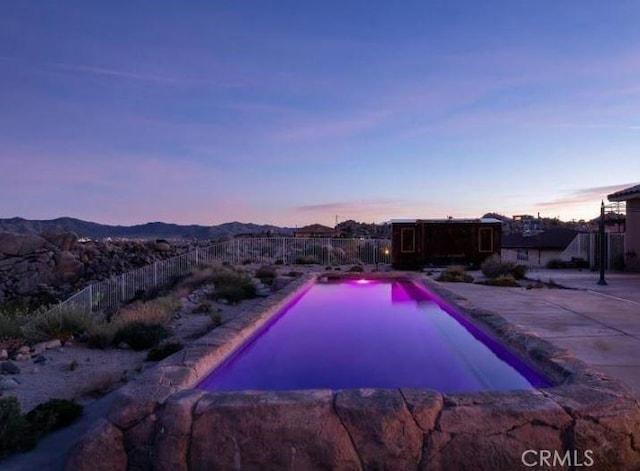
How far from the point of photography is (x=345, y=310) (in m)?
11.2

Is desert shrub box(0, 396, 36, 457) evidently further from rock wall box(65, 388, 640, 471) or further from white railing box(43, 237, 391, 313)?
white railing box(43, 237, 391, 313)

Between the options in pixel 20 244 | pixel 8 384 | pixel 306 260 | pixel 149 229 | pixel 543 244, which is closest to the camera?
pixel 8 384

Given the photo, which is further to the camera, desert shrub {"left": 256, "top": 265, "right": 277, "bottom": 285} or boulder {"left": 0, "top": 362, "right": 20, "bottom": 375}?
desert shrub {"left": 256, "top": 265, "right": 277, "bottom": 285}

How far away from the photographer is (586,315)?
8938 mm

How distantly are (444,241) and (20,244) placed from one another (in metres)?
19.9

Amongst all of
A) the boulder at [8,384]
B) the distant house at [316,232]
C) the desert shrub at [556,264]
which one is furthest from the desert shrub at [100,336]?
the distant house at [316,232]

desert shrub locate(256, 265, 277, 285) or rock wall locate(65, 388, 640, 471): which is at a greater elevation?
desert shrub locate(256, 265, 277, 285)

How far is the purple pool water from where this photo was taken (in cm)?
560

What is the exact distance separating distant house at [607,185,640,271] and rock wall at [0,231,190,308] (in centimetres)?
2011

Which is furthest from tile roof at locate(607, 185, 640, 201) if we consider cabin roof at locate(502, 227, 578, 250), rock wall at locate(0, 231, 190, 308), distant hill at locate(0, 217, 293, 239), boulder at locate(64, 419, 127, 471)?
distant hill at locate(0, 217, 293, 239)

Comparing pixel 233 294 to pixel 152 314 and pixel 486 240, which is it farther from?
pixel 486 240

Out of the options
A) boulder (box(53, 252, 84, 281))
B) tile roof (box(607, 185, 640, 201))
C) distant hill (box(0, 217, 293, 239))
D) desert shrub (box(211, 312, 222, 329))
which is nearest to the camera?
desert shrub (box(211, 312, 222, 329))

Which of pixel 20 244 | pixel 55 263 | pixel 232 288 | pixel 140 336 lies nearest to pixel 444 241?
pixel 232 288

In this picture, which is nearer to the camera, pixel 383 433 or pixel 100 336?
pixel 383 433
